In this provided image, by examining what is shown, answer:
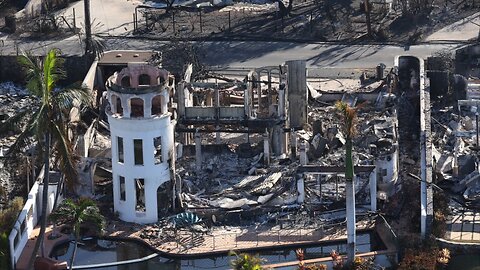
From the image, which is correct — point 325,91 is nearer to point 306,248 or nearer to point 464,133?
point 464,133

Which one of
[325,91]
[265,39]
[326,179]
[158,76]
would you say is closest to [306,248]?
[326,179]

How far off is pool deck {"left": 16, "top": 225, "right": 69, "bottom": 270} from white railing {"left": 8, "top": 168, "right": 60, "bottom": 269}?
151mm

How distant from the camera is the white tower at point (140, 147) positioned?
62375 mm

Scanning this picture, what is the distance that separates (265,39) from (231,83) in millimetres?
15240

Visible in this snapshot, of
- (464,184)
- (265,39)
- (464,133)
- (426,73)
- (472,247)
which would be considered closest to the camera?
(472,247)

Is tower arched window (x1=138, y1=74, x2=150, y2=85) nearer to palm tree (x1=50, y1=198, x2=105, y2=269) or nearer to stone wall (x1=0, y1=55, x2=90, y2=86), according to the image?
palm tree (x1=50, y1=198, x2=105, y2=269)

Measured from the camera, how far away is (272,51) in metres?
85.2

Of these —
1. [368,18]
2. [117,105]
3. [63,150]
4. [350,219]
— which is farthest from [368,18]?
[63,150]

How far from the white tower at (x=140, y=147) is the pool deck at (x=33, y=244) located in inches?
116

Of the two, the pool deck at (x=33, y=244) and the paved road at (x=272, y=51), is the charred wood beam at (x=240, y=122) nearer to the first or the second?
the pool deck at (x=33, y=244)

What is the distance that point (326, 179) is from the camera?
6531cm

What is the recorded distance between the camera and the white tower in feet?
205

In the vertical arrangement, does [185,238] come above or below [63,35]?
below

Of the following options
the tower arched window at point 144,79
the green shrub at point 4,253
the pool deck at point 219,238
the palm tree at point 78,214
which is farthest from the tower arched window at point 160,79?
the green shrub at point 4,253
